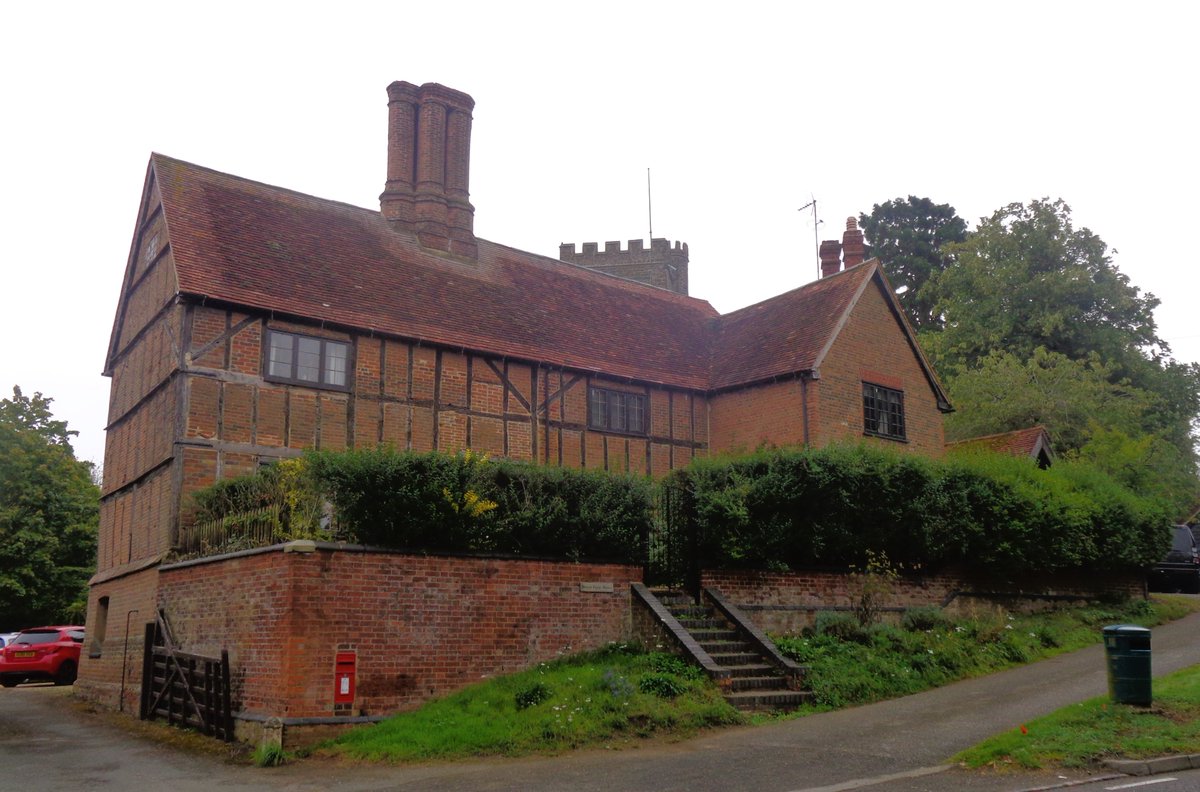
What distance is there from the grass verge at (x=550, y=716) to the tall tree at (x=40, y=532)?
26.8m

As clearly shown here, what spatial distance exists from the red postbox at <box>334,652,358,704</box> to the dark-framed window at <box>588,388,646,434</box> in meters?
11.4

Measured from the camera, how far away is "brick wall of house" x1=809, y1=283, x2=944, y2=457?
24469 mm

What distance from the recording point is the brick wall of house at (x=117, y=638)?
1862 cm

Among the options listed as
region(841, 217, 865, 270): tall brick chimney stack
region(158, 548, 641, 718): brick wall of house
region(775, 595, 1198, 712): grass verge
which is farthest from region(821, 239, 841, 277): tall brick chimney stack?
region(158, 548, 641, 718): brick wall of house

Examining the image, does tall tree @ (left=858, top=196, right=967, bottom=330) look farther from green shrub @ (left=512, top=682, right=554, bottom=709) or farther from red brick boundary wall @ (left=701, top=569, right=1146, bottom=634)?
green shrub @ (left=512, top=682, right=554, bottom=709)

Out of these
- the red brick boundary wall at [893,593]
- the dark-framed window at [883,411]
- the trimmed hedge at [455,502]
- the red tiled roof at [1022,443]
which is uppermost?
the dark-framed window at [883,411]

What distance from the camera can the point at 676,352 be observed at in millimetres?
27391

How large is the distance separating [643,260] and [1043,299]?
699 inches

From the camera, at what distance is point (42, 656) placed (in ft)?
84.1

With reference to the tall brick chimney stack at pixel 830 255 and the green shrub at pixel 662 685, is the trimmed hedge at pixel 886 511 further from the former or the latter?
the tall brick chimney stack at pixel 830 255

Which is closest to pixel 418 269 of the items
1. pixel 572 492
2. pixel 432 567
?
pixel 572 492

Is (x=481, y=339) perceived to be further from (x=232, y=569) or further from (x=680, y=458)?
(x=232, y=569)

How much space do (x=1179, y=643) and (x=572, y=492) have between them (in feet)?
36.4

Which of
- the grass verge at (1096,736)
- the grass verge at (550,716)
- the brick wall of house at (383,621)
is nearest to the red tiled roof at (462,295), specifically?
the brick wall of house at (383,621)
